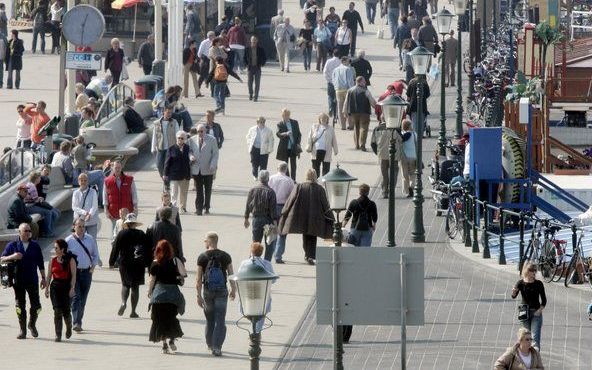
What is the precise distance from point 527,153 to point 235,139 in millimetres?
7195

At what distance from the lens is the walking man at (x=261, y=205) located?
26109mm

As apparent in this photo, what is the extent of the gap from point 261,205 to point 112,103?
1110cm

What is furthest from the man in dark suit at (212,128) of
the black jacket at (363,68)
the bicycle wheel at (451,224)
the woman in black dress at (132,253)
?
the black jacket at (363,68)

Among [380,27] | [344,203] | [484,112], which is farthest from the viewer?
[380,27]

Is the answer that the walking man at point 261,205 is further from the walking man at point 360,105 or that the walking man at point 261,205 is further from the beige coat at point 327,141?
the walking man at point 360,105

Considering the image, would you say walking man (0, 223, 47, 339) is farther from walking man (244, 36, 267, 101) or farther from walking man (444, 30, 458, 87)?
walking man (444, 30, 458, 87)

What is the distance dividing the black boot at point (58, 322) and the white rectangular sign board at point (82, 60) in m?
10.7

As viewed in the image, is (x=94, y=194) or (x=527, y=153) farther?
(x=527, y=153)

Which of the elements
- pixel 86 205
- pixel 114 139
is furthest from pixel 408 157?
pixel 86 205

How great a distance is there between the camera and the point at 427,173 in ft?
117

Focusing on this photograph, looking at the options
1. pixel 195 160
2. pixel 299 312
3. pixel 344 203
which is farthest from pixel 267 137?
pixel 344 203

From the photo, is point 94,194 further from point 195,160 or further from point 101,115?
point 101,115

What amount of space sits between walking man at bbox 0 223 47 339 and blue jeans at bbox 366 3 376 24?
133 ft

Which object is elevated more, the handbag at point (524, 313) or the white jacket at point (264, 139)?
the white jacket at point (264, 139)
